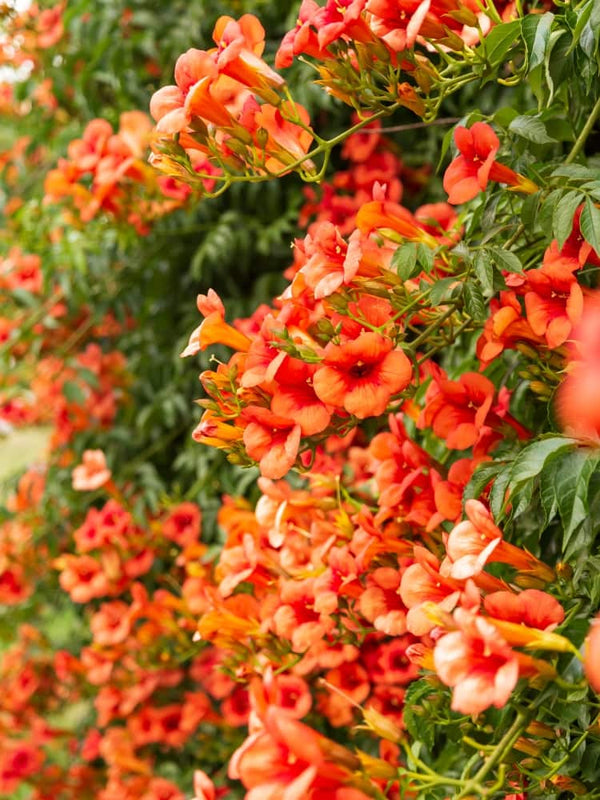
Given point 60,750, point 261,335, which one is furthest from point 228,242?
point 60,750

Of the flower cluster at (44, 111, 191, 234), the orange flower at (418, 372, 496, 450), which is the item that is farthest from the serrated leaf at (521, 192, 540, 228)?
the flower cluster at (44, 111, 191, 234)

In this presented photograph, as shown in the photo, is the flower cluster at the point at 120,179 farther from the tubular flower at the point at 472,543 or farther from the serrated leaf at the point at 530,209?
the tubular flower at the point at 472,543

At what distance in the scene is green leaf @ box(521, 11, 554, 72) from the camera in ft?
4.34

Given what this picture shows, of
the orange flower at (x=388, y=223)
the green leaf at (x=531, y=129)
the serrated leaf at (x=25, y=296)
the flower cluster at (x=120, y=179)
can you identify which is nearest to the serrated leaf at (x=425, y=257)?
the orange flower at (x=388, y=223)

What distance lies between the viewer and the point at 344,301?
1.35 m

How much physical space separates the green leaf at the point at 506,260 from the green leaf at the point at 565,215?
0.07m

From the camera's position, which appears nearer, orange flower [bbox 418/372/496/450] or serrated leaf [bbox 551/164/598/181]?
serrated leaf [bbox 551/164/598/181]

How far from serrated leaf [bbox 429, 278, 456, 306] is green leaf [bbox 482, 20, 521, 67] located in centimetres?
37

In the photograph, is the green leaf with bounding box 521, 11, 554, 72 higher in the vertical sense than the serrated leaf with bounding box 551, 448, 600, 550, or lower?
higher

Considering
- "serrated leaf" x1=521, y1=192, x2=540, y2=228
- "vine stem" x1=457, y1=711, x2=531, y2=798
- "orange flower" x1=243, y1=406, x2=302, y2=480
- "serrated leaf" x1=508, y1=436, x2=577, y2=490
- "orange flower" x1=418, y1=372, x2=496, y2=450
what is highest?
"serrated leaf" x1=521, y1=192, x2=540, y2=228

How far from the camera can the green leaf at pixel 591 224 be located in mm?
1244

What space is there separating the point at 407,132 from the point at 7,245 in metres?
1.63

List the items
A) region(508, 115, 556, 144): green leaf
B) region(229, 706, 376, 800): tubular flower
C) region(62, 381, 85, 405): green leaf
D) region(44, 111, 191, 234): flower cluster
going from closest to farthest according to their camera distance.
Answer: region(229, 706, 376, 800): tubular flower, region(508, 115, 556, 144): green leaf, region(44, 111, 191, 234): flower cluster, region(62, 381, 85, 405): green leaf

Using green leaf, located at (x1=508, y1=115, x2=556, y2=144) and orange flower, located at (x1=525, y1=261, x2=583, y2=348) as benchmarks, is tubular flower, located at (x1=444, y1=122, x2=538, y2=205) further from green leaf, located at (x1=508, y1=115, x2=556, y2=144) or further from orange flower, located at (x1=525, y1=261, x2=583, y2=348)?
orange flower, located at (x1=525, y1=261, x2=583, y2=348)
